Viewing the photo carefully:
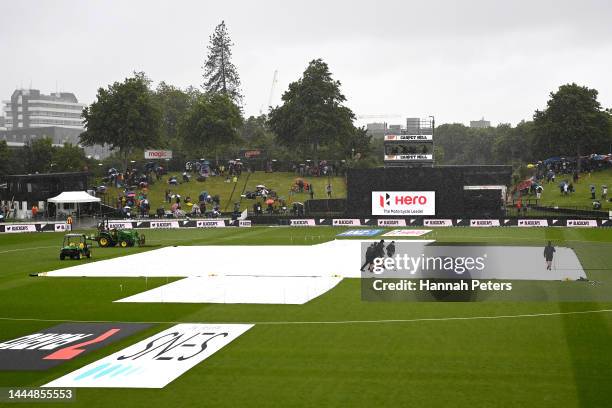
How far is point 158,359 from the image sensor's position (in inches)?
866

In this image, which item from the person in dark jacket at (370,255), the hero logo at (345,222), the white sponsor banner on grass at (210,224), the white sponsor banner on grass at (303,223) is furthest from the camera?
the white sponsor banner on grass at (210,224)

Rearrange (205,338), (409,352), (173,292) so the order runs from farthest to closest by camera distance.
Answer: (173,292)
(205,338)
(409,352)

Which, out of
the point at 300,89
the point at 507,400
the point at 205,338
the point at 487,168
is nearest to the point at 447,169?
the point at 487,168

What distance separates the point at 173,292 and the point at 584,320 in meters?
18.3

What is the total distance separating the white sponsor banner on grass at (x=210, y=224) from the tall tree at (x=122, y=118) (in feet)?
129

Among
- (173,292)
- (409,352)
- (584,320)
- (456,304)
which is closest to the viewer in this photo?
(409,352)

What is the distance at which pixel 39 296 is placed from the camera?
115 ft

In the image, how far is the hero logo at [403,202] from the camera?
82438mm

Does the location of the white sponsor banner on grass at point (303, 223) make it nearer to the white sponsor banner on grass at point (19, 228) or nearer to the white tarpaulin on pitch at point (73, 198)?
the white tarpaulin on pitch at point (73, 198)

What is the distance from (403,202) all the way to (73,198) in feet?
126

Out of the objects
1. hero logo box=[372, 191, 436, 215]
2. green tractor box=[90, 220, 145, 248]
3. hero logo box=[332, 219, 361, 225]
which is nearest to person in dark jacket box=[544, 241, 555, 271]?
green tractor box=[90, 220, 145, 248]

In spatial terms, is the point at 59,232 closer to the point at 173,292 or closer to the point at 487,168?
the point at 173,292

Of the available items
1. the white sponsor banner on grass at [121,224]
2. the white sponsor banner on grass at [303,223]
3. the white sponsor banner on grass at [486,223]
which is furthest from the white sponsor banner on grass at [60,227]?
the white sponsor banner on grass at [486,223]

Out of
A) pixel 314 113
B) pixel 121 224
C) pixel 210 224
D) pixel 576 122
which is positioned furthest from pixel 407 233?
pixel 576 122
